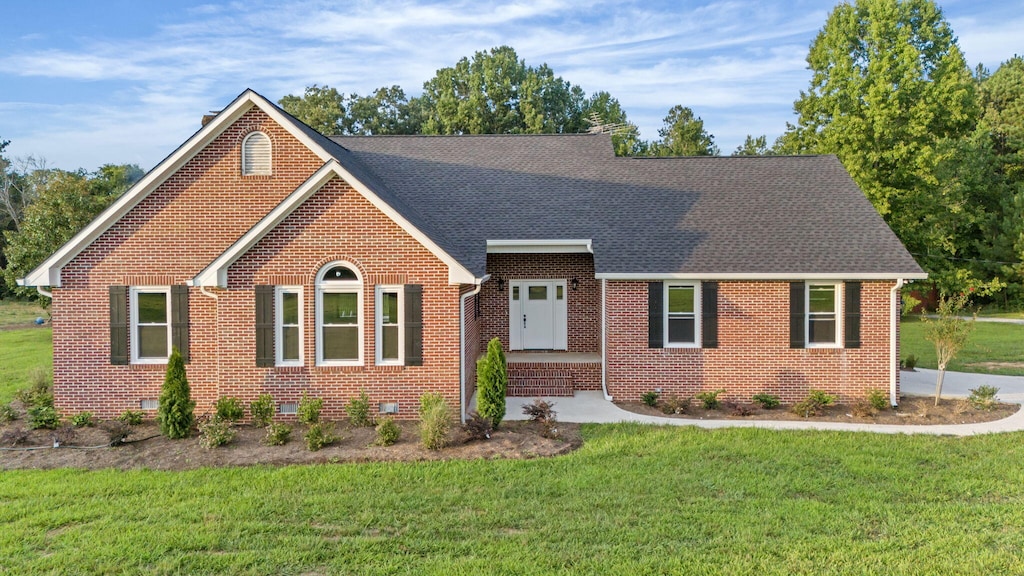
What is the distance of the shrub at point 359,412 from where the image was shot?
1144 cm

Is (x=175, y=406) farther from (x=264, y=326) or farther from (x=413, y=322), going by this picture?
(x=413, y=322)

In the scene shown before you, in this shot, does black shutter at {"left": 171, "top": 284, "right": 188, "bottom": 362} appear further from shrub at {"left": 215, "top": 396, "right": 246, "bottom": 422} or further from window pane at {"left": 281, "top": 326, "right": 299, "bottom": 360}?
window pane at {"left": 281, "top": 326, "right": 299, "bottom": 360}

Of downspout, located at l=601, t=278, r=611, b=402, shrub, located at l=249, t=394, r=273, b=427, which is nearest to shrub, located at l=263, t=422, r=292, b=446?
shrub, located at l=249, t=394, r=273, b=427

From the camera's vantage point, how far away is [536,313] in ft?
53.9

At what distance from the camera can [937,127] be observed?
30.6m

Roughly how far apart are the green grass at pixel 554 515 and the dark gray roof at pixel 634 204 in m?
5.32

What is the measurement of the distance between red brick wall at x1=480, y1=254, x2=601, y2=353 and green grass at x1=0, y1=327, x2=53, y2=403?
1094 centimetres

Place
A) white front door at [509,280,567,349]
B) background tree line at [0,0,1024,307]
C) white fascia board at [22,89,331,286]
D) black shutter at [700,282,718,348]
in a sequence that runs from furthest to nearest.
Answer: background tree line at [0,0,1024,307]
white front door at [509,280,567,349]
black shutter at [700,282,718,348]
white fascia board at [22,89,331,286]

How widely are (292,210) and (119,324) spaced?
14.5 feet

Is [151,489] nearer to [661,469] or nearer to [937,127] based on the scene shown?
[661,469]

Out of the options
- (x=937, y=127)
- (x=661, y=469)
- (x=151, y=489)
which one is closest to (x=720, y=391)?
(x=661, y=469)

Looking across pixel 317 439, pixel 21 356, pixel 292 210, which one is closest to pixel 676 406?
pixel 317 439

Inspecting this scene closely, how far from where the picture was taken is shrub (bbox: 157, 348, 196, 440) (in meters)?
10.8

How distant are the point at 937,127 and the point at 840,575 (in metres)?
32.2
